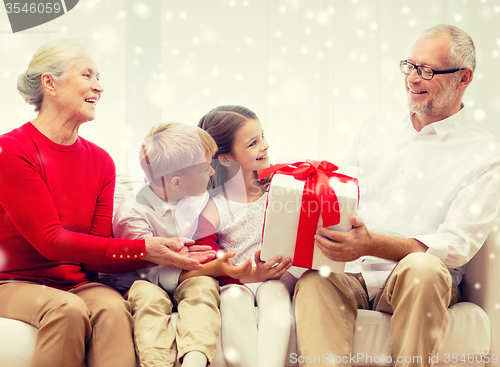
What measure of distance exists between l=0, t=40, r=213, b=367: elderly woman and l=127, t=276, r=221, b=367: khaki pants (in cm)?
4

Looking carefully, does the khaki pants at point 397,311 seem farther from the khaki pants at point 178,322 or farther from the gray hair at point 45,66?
the gray hair at point 45,66

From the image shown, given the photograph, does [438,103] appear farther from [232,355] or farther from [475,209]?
[232,355]

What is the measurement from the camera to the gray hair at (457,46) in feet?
4.80

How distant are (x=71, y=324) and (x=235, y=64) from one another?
1767 mm

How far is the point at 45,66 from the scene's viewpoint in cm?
126

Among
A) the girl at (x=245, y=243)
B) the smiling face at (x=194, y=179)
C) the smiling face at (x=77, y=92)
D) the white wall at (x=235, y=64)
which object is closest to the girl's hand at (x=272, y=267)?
the girl at (x=245, y=243)

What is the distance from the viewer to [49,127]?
49.6 inches

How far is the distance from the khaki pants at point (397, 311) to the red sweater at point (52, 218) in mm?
524

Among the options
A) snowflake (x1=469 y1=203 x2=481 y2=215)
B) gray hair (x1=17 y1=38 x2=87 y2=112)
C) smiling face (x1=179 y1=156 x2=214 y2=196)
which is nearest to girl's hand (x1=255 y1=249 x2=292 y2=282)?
smiling face (x1=179 y1=156 x2=214 y2=196)

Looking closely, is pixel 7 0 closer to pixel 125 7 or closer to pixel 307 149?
pixel 125 7

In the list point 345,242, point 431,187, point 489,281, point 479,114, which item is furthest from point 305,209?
point 479,114

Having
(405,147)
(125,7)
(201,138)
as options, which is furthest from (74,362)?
(125,7)

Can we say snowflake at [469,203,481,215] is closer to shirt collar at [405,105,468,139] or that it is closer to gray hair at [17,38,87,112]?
shirt collar at [405,105,468,139]

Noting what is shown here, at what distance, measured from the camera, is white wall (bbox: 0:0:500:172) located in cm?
238
